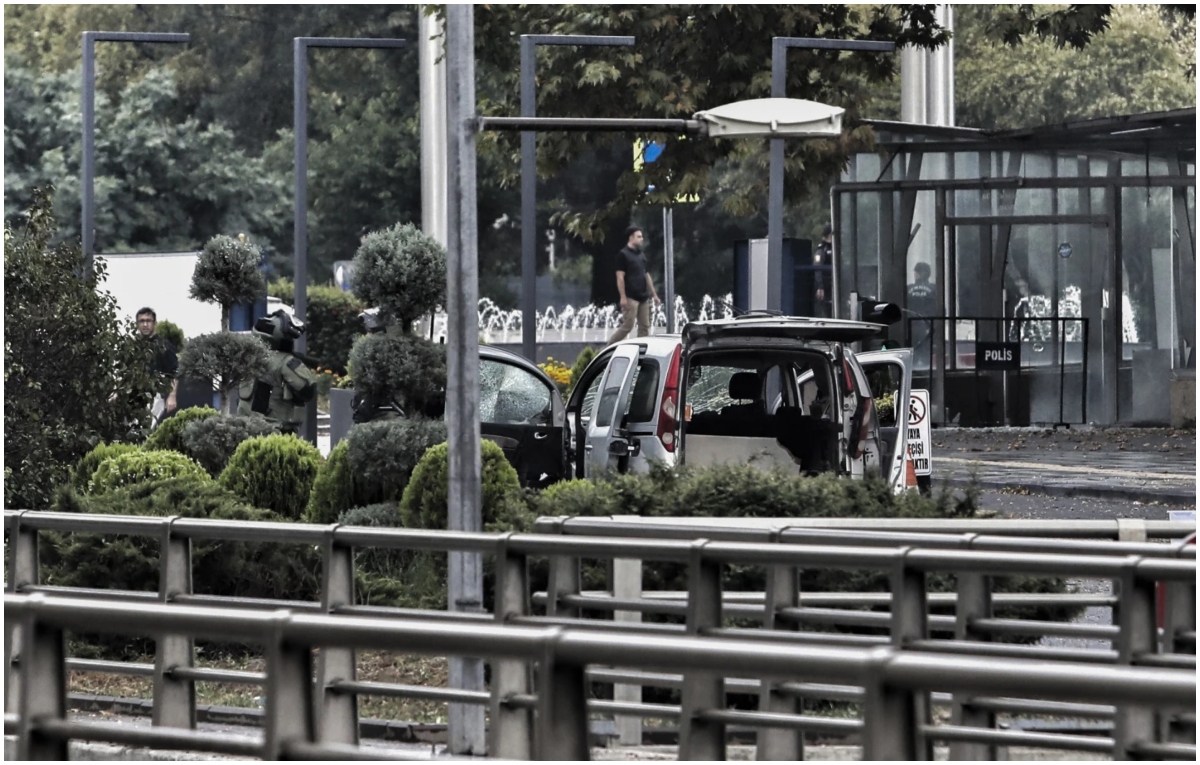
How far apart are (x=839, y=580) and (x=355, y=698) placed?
323 cm

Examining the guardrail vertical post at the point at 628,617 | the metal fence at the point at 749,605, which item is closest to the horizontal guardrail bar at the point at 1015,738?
the metal fence at the point at 749,605

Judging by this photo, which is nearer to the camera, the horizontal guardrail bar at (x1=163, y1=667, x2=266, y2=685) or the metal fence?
the metal fence

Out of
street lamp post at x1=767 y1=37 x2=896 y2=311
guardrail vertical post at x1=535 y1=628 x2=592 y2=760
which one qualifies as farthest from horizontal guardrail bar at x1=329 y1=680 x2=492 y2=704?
street lamp post at x1=767 y1=37 x2=896 y2=311

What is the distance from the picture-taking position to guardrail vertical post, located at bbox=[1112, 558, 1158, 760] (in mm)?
5711

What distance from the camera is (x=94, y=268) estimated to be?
1695 centimetres

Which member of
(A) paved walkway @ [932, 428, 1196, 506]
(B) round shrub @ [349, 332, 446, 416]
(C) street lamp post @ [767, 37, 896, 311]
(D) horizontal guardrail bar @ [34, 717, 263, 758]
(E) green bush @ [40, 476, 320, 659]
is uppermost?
(C) street lamp post @ [767, 37, 896, 311]

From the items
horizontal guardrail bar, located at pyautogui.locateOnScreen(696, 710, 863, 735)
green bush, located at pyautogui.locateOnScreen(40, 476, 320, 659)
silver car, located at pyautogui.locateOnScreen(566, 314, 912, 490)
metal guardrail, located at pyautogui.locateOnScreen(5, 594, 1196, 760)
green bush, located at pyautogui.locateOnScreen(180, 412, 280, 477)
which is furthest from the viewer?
green bush, located at pyautogui.locateOnScreen(180, 412, 280, 477)

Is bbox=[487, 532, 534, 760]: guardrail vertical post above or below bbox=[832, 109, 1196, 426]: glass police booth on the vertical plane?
below

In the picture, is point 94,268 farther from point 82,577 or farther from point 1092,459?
point 1092,459

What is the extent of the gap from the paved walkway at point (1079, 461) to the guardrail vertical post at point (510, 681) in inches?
401

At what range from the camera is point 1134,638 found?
586 cm

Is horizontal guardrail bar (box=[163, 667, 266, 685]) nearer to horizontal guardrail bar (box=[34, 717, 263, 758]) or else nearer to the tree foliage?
horizontal guardrail bar (box=[34, 717, 263, 758])

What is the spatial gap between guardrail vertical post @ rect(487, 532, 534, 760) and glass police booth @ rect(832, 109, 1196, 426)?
22372 millimetres

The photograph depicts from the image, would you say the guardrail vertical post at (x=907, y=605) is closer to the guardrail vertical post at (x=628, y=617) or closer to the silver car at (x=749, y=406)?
the guardrail vertical post at (x=628, y=617)
